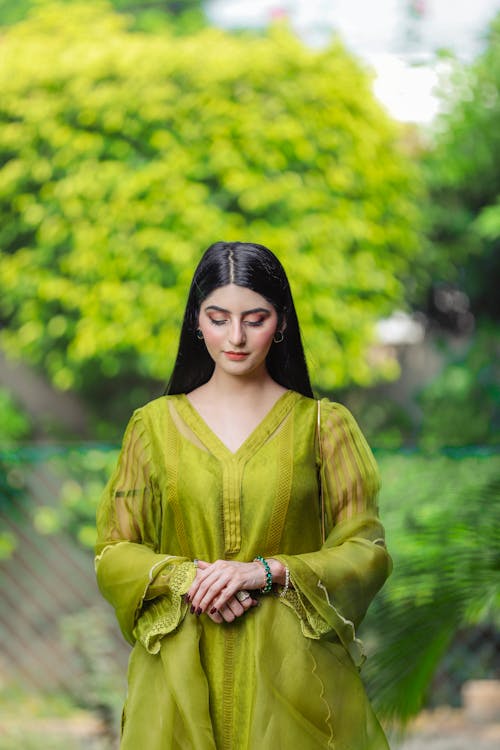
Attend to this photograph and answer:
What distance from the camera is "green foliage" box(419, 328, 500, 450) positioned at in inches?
317

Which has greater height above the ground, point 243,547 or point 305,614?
point 243,547

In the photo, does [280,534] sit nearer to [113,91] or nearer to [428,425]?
[113,91]

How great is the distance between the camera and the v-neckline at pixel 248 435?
2.01 m

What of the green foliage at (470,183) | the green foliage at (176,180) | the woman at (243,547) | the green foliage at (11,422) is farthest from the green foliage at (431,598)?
the green foliage at (11,422)

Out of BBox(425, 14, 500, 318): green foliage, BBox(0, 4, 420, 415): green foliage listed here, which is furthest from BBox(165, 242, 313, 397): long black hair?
BBox(425, 14, 500, 318): green foliage

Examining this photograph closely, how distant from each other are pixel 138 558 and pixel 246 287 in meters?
0.54

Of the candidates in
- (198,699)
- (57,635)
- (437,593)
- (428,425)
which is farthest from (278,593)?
(428,425)

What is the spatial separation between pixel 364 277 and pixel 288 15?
2.23 m

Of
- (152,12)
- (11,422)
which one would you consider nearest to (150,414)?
(11,422)

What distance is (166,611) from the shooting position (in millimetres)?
1943

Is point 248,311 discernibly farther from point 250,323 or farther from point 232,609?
point 232,609

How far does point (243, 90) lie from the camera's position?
23.1ft

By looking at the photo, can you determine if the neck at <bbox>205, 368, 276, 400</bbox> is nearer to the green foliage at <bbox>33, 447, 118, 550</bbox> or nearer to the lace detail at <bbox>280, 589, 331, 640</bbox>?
the lace detail at <bbox>280, 589, 331, 640</bbox>

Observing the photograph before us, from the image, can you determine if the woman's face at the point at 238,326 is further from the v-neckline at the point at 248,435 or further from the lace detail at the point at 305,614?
the lace detail at the point at 305,614
